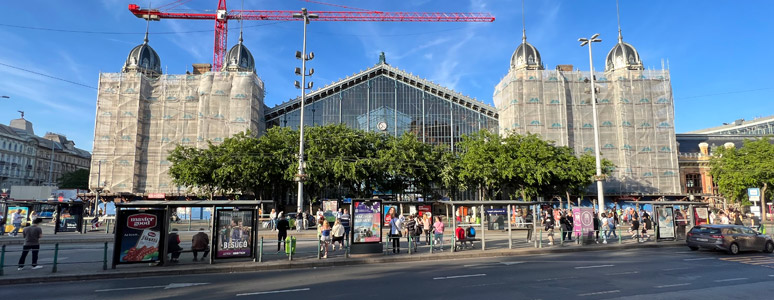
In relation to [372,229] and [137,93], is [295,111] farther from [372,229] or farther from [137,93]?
[372,229]

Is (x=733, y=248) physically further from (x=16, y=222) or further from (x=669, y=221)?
(x=16, y=222)

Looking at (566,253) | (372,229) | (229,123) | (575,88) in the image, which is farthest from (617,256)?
(229,123)

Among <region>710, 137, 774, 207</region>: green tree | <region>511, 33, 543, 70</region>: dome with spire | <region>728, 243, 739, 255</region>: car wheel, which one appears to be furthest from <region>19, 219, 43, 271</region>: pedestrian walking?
<region>710, 137, 774, 207</region>: green tree

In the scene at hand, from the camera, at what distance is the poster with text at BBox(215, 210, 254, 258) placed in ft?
50.1

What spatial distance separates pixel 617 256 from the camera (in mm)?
18125

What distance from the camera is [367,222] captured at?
1769 cm

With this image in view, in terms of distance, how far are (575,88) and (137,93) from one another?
53320 millimetres

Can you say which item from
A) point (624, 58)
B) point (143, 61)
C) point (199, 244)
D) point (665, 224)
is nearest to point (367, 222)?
point (199, 244)

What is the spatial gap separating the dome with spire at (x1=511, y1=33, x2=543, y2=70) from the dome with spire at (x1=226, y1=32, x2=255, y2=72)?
115 feet

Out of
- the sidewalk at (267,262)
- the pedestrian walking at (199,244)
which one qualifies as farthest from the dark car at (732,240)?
the pedestrian walking at (199,244)

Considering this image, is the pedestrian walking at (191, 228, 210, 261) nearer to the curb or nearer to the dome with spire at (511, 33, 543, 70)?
the curb

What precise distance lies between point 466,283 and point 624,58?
50643 mm

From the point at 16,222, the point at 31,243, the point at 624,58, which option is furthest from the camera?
the point at 624,58

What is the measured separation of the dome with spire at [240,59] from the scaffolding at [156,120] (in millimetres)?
2905
